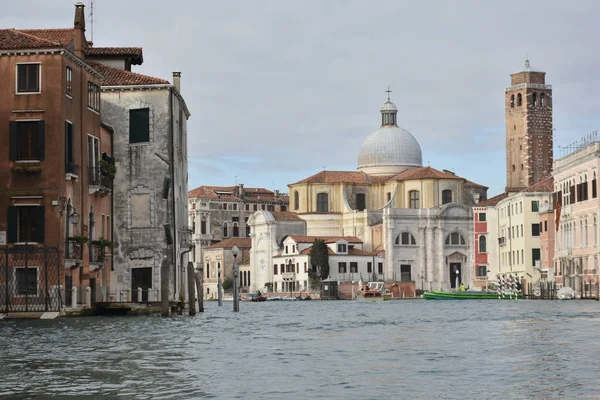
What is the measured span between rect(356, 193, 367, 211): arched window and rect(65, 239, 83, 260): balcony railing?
262 feet

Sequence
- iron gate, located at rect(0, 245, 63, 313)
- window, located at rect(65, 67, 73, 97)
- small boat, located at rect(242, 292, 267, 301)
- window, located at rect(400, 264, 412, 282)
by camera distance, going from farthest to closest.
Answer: window, located at rect(400, 264, 412, 282) → small boat, located at rect(242, 292, 267, 301) → window, located at rect(65, 67, 73, 97) → iron gate, located at rect(0, 245, 63, 313)

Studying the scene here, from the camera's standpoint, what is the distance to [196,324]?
3266cm

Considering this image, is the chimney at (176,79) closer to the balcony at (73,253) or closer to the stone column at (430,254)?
the balcony at (73,253)

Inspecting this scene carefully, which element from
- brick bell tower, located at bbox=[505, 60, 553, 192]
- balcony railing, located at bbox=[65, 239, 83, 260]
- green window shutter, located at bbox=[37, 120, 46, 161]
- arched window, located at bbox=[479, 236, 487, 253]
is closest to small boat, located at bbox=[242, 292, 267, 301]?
arched window, located at bbox=[479, 236, 487, 253]

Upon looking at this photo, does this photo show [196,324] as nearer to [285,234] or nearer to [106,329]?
[106,329]

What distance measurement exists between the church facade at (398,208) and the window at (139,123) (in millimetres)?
65059

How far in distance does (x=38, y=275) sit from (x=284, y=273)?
77622 mm

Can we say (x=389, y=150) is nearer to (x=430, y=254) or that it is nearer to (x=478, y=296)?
(x=430, y=254)

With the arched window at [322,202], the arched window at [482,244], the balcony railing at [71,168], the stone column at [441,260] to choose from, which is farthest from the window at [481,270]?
the balcony railing at [71,168]

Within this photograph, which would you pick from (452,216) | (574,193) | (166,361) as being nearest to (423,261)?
(452,216)

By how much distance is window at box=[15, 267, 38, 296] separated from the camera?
32.8m

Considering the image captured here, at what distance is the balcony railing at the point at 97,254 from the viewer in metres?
36.5

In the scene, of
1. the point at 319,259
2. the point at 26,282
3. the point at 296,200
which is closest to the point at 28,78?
the point at 26,282

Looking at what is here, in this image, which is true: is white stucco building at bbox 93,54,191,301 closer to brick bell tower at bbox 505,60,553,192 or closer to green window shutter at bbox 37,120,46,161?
green window shutter at bbox 37,120,46,161
